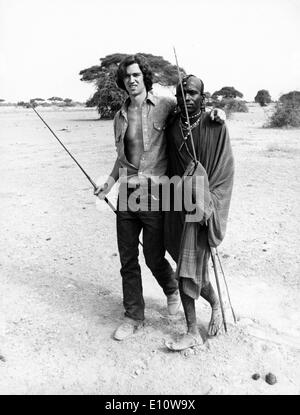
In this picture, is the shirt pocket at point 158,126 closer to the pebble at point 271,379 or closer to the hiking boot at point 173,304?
the hiking boot at point 173,304

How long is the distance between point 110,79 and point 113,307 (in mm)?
20045

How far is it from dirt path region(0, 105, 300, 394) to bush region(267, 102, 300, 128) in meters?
9.86

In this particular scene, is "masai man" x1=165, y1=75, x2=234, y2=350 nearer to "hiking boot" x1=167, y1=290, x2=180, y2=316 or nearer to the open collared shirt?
the open collared shirt

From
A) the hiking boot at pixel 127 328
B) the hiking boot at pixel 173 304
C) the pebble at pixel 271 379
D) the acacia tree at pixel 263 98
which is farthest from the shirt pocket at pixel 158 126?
the acacia tree at pixel 263 98

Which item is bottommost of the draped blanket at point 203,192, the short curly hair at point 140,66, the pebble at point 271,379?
the pebble at point 271,379

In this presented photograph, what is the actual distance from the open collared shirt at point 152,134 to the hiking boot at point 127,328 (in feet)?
3.73

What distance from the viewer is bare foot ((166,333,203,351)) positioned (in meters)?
3.11

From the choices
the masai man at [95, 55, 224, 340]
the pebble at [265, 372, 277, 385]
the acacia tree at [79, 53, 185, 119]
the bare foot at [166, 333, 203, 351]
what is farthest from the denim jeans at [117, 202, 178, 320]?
the acacia tree at [79, 53, 185, 119]

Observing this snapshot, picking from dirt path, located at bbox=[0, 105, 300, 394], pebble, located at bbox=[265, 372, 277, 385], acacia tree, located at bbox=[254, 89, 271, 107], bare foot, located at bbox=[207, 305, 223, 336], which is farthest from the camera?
acacia tree, located at bbox=[254, 89, 271, 107]

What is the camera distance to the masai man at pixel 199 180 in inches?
113

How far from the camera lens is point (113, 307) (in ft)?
12.7

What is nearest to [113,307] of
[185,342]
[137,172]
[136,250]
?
[136,250]

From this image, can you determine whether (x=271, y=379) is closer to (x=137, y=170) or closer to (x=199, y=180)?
(x=199, y=180)
